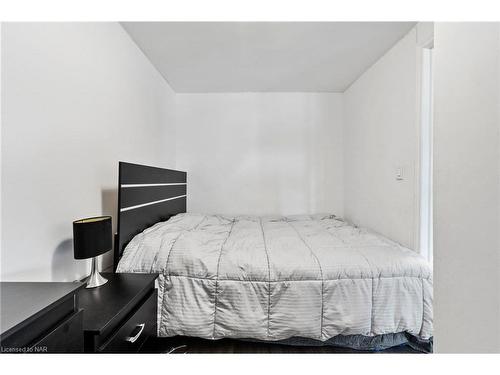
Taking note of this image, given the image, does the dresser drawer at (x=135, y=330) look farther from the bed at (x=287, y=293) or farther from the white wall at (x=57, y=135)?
the white wall at (x=57, y=135)

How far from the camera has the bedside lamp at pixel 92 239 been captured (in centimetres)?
109

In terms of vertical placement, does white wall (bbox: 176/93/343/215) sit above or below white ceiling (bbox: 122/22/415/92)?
below

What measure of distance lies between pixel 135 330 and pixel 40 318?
64 cm

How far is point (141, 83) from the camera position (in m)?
2.24

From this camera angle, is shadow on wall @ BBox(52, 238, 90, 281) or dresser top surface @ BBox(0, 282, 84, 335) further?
shadow on wall @ BBox(52, 238, 90, 281)

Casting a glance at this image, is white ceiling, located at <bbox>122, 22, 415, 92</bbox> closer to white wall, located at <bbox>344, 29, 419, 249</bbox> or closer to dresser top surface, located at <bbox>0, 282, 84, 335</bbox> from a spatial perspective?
white wall, located at <bbox>344, 29, 419, 249</bbox>

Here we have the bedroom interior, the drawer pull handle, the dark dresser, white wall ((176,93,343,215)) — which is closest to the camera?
the dark dresser

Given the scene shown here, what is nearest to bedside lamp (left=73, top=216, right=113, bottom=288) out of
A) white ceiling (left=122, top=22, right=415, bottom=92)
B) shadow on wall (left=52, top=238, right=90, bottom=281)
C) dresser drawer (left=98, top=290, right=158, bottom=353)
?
shadow on wall (left=52, top=238, right=90, bottom=281)

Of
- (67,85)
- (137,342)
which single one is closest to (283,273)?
(137,342)

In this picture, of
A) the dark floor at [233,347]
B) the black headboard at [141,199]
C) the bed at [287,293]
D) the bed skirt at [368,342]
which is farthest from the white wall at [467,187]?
the black headboard at [141,199]

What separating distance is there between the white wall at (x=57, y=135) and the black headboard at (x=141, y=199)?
182mm

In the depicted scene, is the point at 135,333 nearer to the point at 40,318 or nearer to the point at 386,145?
the point at 40,318

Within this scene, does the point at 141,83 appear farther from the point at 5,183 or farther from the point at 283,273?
the point at 283,273

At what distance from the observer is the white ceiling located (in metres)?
1.89
